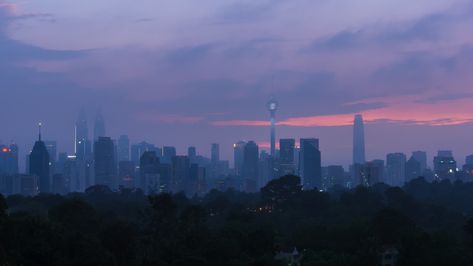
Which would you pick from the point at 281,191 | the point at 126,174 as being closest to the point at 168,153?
the point at 126,174

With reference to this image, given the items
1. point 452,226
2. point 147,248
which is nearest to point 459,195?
point 452,226

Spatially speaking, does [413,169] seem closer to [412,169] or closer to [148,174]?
[412,169]

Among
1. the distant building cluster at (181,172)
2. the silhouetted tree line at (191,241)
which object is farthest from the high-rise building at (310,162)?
the silhouetted tree line at (191,241)

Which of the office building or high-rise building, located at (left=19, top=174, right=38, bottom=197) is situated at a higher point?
the office building

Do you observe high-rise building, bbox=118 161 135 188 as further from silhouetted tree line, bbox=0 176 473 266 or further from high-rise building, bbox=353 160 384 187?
silhouetted tree line, bbox=0 176 473 266

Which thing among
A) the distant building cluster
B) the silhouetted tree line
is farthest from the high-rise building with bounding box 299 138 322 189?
the silhouetted tree line

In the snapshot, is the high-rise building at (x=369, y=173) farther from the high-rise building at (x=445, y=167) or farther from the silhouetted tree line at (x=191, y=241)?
the silhouetted tree line at (x=191, y=241)
